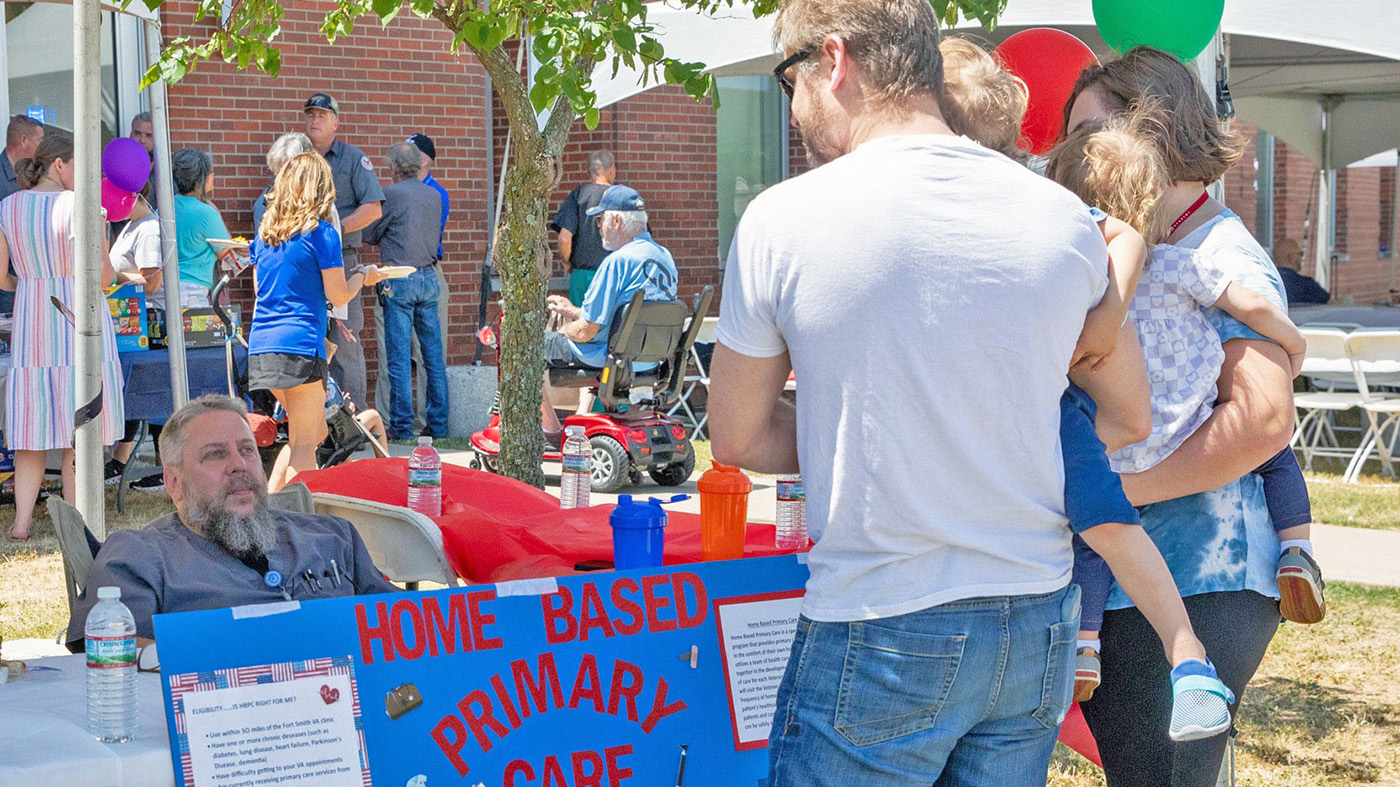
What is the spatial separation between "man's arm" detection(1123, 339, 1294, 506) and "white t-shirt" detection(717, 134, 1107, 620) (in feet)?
1.91

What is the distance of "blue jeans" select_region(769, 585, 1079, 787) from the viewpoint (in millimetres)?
1889

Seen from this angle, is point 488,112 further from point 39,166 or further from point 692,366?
point 39,166

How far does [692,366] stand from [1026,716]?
415 inches

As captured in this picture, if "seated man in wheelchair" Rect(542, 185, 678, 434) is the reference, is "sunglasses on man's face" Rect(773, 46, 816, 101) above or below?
above

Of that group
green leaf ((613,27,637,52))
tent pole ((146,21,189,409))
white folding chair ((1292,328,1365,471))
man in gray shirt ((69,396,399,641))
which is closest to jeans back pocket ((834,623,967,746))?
man in gray shirt ((69,396,399,641))

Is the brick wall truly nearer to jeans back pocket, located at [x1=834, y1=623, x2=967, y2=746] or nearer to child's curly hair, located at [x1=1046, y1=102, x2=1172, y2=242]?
child's curly hair, located at [x1=1046, y1=102, x2=1172, y2=242]

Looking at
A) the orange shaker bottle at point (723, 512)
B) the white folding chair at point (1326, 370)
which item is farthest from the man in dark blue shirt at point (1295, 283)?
the orange shaker bottle at point (723, 512)

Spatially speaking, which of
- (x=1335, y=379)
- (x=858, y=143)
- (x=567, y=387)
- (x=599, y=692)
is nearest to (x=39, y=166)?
(x=567, y=387)

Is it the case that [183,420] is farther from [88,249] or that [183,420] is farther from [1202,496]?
[1202,496]

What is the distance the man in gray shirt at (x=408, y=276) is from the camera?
10.4 meters

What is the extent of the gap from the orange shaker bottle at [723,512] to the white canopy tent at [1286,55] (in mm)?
1487

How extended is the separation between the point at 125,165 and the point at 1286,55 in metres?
7.92

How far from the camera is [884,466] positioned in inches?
73.9

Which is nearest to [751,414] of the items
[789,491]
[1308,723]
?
[789,491]
